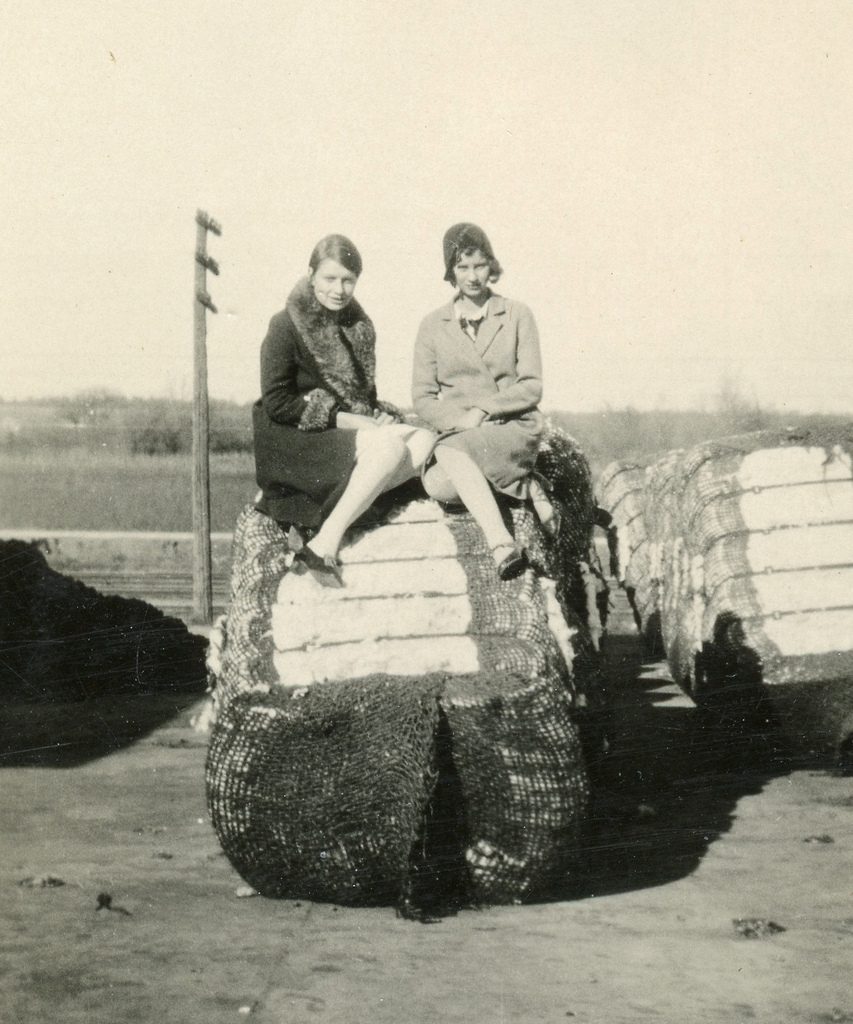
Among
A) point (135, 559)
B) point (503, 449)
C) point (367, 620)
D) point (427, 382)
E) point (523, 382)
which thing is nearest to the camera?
point (367, 620)

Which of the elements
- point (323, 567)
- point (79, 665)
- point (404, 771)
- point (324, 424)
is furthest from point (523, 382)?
point (79, 665)

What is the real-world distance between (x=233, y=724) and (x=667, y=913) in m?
1.96

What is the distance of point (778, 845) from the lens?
6191mm

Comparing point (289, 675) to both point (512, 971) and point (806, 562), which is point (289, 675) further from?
point (806, 562)

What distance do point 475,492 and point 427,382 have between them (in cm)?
88

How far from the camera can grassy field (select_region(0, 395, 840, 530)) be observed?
30781 millimetres

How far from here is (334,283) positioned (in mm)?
6133

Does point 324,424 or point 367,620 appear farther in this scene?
Result: point 324,424

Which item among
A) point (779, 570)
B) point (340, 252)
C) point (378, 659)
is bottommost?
point (378, 659)

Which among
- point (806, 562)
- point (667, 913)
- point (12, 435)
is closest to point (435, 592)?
point (667, 913)

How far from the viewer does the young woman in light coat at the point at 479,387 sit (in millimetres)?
6195

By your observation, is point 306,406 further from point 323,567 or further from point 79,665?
point 79,665

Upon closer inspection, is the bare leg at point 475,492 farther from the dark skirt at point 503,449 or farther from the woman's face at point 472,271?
the woman's face at point 472,271

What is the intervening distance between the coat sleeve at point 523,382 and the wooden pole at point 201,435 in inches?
433
